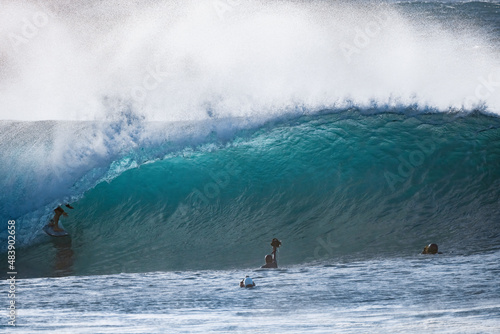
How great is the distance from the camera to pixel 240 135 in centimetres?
1097

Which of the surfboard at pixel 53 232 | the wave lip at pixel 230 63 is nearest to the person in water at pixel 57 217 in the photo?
the surfboard at pixel 53 232

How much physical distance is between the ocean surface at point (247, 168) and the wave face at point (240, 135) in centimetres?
4

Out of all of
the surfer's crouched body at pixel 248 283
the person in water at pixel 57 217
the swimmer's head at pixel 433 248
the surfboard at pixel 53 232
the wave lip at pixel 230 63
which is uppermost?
the wave lip at pixel 230 63

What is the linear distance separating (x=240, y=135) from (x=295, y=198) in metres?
2.24

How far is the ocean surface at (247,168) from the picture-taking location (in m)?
5.27

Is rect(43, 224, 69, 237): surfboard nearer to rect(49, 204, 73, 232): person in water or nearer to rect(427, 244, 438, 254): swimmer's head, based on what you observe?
rect(49, 204, 73, 232): person in water

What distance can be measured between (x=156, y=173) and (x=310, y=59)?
16.0 feet

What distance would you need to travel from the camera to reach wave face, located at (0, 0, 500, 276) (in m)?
8.32

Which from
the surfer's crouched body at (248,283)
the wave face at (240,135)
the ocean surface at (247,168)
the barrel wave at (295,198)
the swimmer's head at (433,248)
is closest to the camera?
the ocean surface at (247,168)

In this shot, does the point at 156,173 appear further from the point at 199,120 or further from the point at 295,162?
the point at 295,162

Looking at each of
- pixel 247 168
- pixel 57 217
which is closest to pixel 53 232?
pixel 57 217

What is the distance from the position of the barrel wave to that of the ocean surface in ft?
0.12

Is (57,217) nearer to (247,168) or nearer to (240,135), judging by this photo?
(247,168)

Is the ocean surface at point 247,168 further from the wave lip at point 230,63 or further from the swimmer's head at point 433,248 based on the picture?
the swimmer's head at point 433,248
